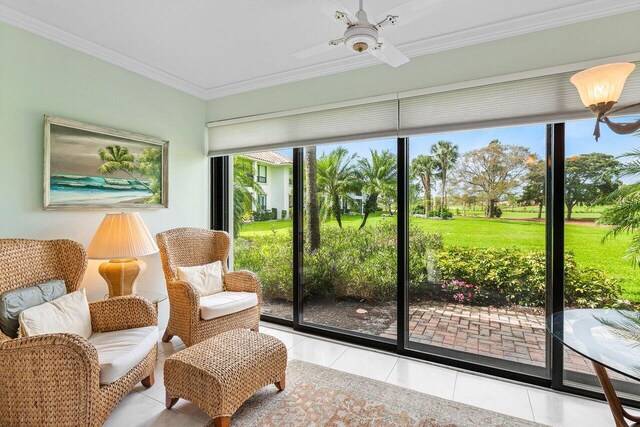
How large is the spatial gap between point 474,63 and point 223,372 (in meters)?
2.82

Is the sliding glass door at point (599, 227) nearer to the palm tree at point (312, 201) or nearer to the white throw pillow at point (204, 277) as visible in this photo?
the palm tree at point (312, 201)

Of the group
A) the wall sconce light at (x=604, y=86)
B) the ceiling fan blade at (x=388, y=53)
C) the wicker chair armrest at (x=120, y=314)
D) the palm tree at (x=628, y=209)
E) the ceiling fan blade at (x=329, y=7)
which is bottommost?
the wicker chair armrest at (x=120, y=314)

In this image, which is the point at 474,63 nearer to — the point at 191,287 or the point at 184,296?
the point at 191,287

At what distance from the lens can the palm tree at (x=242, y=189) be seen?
387 cm

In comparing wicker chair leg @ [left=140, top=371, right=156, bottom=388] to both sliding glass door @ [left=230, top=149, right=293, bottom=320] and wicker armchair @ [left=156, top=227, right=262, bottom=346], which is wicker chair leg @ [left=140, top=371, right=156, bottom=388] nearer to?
wicker armchair @ [left=156, top=227, right=262, bottom=346]

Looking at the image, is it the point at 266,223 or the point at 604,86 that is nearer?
the point at 604,86

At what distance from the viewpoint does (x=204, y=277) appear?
3115 millimetres

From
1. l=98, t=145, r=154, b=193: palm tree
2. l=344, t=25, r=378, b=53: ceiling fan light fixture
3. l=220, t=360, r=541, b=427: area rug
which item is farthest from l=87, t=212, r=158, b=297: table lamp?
l=344, t=25, r=378, b=53: ceiling fan light fixture

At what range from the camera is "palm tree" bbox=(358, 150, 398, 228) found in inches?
117

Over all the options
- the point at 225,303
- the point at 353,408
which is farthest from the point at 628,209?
the point at 225,303

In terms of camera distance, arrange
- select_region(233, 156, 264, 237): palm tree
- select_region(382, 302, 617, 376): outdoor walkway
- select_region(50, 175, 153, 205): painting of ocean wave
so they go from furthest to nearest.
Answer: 1. select_region(233, 156, 264, 237): palm tree
2. select_region(50, 175, 153, 205): painting of ocean wave
3. select_region(382, 302, 617, 376): outdoor walkway

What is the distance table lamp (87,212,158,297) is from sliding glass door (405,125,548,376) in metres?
2.31

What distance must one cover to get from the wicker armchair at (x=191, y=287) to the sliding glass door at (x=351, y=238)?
645mm

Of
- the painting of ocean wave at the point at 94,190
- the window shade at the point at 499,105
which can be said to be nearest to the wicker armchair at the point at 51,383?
the painting of ocean wave at the point at 94,190
